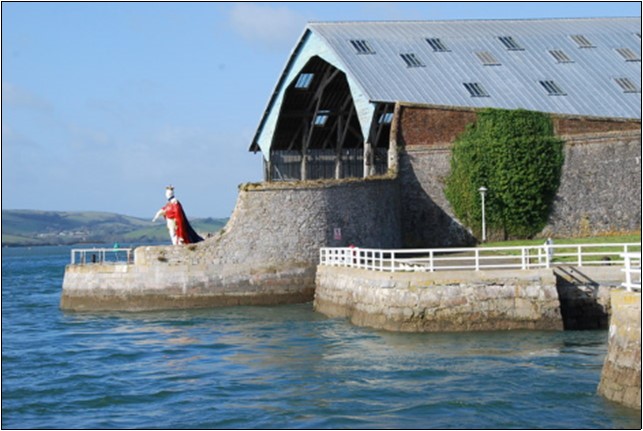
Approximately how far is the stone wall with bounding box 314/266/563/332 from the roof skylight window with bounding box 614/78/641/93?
77.7 ft

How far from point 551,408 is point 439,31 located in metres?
36.9

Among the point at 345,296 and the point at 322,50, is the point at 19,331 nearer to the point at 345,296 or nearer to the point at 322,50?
the point at 345,296

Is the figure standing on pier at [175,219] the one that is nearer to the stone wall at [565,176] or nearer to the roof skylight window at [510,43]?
the stone wall at [565,176]

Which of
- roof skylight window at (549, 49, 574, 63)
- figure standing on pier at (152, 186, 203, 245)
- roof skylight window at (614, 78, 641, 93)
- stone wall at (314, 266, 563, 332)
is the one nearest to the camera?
→ stone wall at (314, 266, 563, 332)

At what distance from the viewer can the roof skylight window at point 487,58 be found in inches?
2013

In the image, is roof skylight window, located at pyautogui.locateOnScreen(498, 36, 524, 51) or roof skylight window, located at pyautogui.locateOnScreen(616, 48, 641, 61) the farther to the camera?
roof skylight window, located at pyautogui.locateOnScreen(616, 48, 641, 61)

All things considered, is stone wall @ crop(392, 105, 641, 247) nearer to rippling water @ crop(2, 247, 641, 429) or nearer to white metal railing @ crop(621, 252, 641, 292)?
rippling water @ crop(2, 247, 641, 429)

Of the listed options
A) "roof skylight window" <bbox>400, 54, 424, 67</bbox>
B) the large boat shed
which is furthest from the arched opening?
"roof skylight window" <bbox>400, 54, 424, 67</bbox>

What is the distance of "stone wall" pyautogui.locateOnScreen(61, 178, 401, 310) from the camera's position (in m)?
38.6

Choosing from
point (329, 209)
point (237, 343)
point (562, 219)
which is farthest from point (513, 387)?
point (562, 219)

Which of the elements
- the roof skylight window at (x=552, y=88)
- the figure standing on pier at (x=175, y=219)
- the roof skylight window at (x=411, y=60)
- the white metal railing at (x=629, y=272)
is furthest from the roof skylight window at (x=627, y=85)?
the white metal railing at (x=629, y=272)

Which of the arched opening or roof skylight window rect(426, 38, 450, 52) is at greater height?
roof skylight window rect(426, 38, 450, 52)

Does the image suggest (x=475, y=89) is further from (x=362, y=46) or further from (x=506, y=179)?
(x=362, y=46)

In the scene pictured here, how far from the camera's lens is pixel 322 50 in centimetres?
5047
